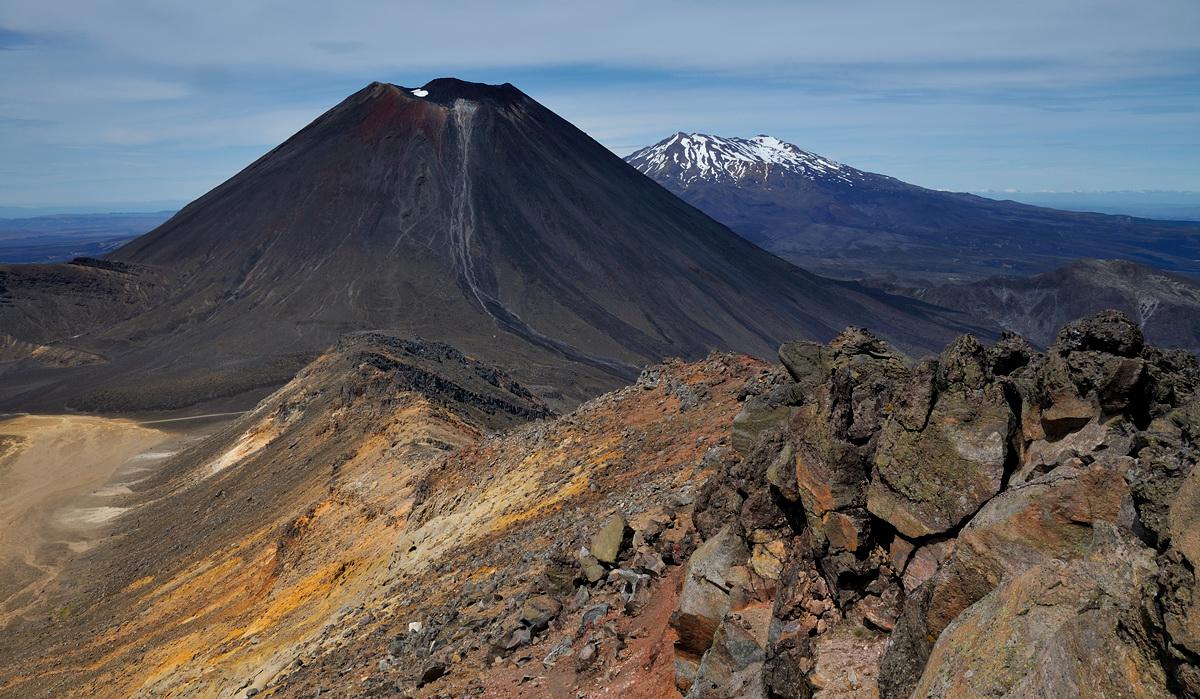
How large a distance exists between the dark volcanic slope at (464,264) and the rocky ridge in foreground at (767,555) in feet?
120

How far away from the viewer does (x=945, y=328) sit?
10544cm

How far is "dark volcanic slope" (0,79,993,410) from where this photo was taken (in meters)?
74.0

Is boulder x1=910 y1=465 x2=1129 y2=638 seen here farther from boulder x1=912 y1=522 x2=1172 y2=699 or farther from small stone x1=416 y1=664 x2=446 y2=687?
small stone x1=416 y1=664 x2=446 y2=687

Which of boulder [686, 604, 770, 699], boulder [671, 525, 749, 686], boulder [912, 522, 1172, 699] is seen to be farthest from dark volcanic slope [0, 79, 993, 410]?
boulder [912, 522, 1172, 699]

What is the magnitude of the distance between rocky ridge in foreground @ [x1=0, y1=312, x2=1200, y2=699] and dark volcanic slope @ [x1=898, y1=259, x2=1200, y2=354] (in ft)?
358

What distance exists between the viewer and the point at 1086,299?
118625mm

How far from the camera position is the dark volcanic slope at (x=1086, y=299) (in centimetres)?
10919

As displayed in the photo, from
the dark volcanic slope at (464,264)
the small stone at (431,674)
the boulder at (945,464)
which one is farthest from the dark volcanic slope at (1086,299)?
the boulder at (945,464)

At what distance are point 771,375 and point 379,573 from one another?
386 inches

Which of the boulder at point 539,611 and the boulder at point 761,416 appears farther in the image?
the boulder at point 761,416

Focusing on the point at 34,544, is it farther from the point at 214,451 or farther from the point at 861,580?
the point at 861,580

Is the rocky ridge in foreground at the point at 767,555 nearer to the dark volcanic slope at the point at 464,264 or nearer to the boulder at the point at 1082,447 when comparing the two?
the boulder at the point at 1082,447

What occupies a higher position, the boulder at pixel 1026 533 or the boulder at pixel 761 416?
the boulder at pixel 1026 533

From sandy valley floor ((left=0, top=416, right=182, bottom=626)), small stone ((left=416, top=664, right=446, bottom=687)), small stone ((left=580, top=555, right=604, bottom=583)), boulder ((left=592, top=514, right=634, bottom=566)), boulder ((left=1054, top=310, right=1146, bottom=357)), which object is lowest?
sandy valley floor ((left=0, top=416, right=182, bottom=626))
